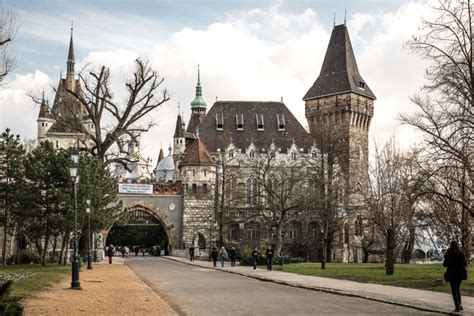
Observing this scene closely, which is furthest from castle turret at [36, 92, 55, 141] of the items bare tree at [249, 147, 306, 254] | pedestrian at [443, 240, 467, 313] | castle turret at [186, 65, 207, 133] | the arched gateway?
pedestrian at [443, 240, 467, 313]

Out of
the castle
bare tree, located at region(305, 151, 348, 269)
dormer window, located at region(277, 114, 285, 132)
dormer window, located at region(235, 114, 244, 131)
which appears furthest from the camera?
dormer window, located at region(277, 114, 285, 132)

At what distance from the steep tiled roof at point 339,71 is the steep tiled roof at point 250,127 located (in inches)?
171

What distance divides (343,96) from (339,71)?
3375mm

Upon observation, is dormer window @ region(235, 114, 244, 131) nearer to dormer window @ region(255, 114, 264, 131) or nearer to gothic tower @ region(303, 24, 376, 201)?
dormer window @ region(255, 114, 264, 131)

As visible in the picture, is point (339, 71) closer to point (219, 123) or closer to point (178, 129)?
point (219, 123)

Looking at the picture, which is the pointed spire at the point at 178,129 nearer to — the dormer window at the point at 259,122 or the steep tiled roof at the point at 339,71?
the dormer window at the point at 259,122

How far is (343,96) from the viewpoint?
83.3 m

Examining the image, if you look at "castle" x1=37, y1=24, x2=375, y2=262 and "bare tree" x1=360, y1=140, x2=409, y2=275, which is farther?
"castle" x1=37, y1=24, x2=375, y2=262

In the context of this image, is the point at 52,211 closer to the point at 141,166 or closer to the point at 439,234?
the point at 439,234

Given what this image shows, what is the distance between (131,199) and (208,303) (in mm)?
53244

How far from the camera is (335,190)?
51.9 meters

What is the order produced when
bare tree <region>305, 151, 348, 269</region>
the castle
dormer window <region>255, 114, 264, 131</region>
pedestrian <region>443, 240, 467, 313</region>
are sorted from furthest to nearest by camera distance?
dormer window <region>255, 114, 264, 131</region> < the castle < bare tree <region>305, 151, 348, 269</region> < pedestrian <region>443, 240, 467, 313</region>

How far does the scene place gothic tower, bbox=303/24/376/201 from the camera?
8294 cm

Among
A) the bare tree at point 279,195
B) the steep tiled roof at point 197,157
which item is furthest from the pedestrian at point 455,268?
the steep tiled roof at point 197,157
